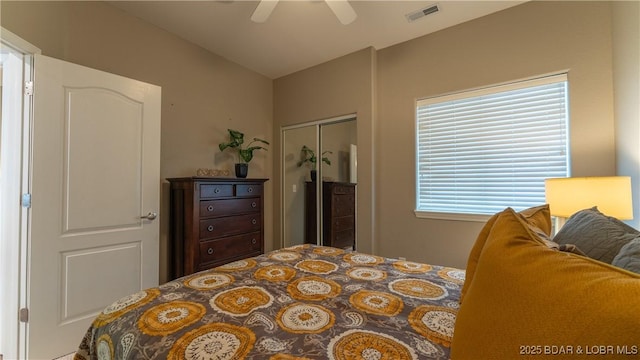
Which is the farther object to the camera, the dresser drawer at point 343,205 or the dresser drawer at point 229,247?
the dresser drawer at point 343,205

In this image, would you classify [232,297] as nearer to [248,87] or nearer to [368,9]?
[368,9]

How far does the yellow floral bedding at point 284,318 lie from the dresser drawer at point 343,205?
1862 mm

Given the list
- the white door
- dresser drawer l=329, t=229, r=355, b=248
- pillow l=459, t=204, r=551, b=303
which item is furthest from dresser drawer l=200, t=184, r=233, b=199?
pillow l=459, t=204, r=551, b=303

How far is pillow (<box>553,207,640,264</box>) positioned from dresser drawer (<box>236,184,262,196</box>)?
2.47 m

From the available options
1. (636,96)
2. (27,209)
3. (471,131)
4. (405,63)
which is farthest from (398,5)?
(27,209)

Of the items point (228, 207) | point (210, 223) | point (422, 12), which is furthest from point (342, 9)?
point (210, 223)

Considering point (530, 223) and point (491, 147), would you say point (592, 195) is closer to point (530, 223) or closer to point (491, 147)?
point (491, 147)

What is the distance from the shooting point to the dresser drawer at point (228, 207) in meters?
2.44

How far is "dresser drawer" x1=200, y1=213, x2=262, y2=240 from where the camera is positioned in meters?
2.44

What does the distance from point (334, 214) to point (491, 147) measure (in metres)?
1.89

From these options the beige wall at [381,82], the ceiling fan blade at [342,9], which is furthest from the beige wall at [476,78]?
the ceiling fan blade at [342,9]

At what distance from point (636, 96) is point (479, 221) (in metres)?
1.32

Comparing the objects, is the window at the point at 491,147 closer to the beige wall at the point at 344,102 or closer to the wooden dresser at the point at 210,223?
the beige wall at the point at 344,102

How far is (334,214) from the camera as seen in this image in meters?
3.45
